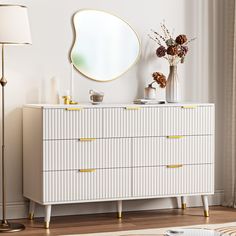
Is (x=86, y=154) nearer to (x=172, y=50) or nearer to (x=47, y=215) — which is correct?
(x=47, y=215)

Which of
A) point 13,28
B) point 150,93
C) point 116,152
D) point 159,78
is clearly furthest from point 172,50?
point 13,28

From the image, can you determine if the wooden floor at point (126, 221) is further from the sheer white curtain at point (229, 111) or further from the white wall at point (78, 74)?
the sheer white curtain at point (229, 111)

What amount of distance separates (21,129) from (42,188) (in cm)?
59

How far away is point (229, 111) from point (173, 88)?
2.16 feet

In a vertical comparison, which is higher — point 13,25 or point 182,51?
point 13,25

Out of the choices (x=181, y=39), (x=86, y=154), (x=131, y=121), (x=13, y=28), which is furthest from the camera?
(x=181, y=39)

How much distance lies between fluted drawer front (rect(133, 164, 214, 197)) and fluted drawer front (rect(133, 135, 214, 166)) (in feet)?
0.17

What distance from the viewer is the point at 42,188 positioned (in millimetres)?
4797

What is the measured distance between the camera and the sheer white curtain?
18.7 feet

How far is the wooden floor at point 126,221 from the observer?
4.82m

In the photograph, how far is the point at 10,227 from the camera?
4.81 meters

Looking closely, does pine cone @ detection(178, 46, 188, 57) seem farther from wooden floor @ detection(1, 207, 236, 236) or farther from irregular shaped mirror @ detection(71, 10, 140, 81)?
wooden floor @ detection(1, 207, 236, 236)

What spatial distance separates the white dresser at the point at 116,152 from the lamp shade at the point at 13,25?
0.50m

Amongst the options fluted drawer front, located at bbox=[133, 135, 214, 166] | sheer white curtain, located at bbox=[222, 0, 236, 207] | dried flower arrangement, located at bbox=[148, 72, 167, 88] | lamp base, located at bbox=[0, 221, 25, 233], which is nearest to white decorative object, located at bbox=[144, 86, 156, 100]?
dried flower arrangement, located at bbox=[148, 72, 167, 88]
